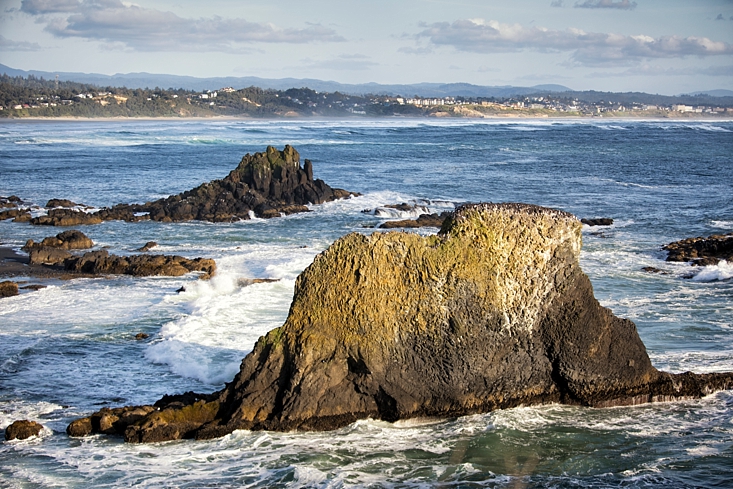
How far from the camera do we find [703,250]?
23.7 m

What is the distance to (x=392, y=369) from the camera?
10.7 m

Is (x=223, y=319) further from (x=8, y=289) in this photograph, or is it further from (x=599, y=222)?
(x=599, y=222)

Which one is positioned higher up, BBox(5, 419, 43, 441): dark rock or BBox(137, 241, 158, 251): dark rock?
BBox(137, 241, 158, 251): dark rock

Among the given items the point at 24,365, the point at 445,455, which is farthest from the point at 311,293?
the point at 24,365

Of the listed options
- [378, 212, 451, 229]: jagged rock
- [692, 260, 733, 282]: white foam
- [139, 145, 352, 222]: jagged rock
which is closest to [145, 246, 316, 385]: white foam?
[378, 212, 451, 229]: jagged rock

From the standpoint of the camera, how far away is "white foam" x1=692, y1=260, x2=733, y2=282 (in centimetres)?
2019

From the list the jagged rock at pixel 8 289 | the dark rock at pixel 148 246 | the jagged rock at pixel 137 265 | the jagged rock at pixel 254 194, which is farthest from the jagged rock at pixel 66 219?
the jagged rock at pixel 8 289

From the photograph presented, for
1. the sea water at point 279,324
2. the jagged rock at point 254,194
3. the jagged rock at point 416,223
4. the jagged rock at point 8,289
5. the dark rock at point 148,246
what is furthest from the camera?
the jagged rock at point 254,194

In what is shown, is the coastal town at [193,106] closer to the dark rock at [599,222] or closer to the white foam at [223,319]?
the dark rock at [599,222]

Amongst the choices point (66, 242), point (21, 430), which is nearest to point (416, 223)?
point (66, 242)

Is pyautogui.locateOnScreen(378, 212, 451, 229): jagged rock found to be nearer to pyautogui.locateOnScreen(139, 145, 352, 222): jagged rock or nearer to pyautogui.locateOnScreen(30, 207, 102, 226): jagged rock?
pyautogui.locateOnScreen(139, 145, 352, 222): jagged rock

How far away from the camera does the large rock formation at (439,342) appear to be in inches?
419

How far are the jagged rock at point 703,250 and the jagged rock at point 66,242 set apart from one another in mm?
18752

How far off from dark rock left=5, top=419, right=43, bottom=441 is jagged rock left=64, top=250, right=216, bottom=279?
35.6ft
